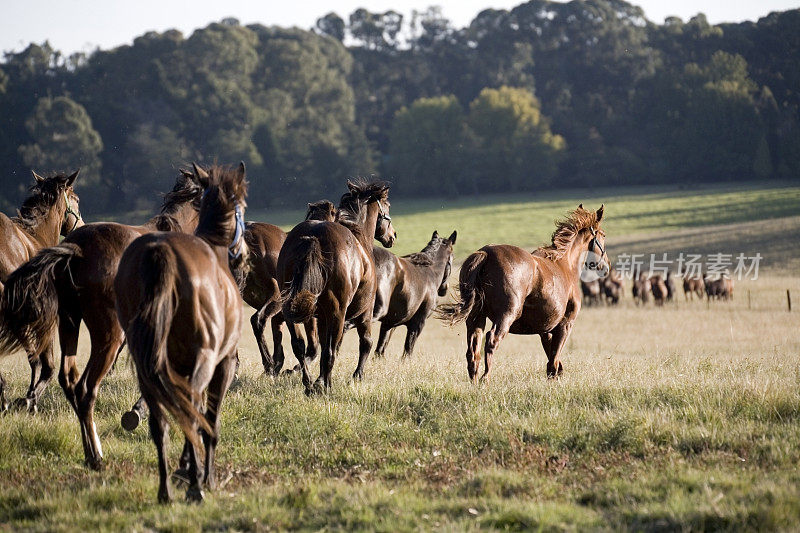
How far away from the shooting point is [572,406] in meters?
7.52

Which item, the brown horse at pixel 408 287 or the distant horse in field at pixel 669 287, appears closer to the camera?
the brown horse at pixel 408 287

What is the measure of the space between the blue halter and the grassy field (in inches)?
59.5

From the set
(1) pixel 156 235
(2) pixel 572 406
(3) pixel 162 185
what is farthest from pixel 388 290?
(3) pixel 162 185

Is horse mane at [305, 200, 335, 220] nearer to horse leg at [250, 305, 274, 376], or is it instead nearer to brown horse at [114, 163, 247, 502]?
horse leg at [250, 305, 274, 376]

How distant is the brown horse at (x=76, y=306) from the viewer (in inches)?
236

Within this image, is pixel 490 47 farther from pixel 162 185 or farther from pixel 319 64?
pixel 162 185

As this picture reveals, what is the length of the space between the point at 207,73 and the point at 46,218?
2135 inches

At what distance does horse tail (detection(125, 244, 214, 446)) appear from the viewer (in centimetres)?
486

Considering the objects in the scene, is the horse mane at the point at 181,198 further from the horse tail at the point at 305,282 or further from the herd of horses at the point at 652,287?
the herd of horses at the point at 652,287

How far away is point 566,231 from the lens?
35.8ft

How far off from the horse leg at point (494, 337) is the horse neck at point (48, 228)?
4.98m

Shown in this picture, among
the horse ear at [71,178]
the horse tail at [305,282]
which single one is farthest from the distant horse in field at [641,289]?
the horse ear at [71,178]

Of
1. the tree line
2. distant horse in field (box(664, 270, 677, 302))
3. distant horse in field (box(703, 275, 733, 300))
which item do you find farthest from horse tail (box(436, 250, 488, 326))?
the tree line

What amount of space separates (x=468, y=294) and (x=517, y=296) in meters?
0.55
